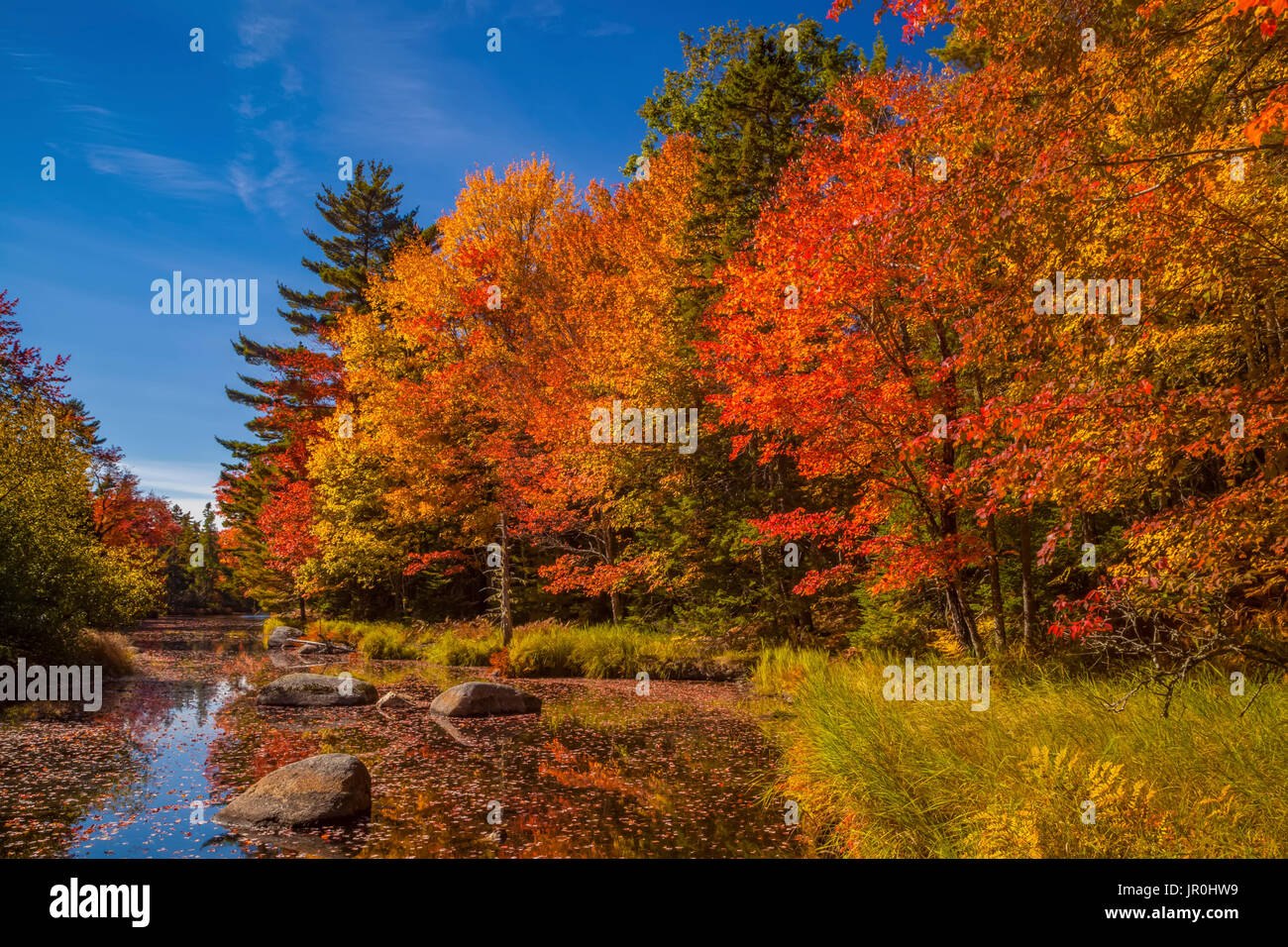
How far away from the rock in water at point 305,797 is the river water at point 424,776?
24cm

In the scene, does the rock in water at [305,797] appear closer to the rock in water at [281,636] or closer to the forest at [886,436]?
the forest at [886,436]

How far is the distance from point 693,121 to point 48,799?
80.2 ft

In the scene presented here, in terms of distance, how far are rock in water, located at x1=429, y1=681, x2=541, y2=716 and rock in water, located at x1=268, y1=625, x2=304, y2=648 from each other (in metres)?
18.0

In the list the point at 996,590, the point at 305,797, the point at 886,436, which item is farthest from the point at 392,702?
the point at 996,590

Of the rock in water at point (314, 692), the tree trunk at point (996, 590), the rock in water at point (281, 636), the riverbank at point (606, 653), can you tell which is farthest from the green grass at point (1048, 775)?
the rock in water at point (281, 636)

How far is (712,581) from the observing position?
66.5 ft

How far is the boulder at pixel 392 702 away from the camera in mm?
15125

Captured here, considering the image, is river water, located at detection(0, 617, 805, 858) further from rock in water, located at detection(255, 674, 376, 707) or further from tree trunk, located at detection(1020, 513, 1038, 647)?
tree trunk, located at detection(1020, 513, 1038, 647)

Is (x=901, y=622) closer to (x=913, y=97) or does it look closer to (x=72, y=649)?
(x=913, y=97)

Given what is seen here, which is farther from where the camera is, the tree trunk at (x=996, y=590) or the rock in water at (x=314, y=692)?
the rock in water at (x=314, y=692)

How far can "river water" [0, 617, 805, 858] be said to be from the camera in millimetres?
7250

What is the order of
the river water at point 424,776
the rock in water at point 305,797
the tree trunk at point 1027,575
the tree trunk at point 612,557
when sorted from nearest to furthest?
the river water at point 424,776, the rock in water at point 305,797, the tree trunk at point 1027,575, the tree trunk at point 612,557

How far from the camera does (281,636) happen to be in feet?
99.2
